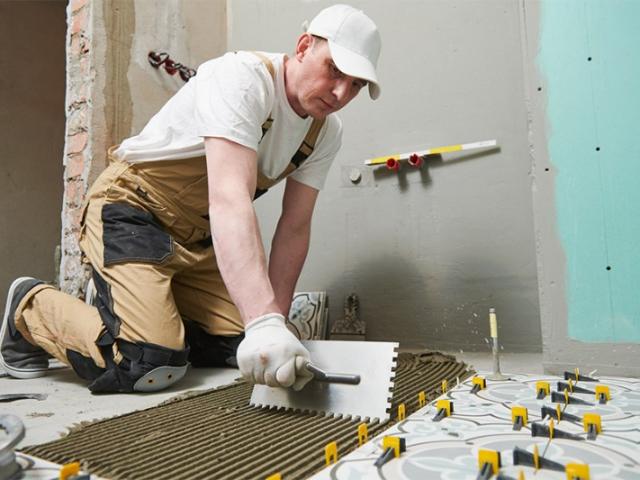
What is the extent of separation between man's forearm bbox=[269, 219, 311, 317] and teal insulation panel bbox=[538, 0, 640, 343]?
704 mm

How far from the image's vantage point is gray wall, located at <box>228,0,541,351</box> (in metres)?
1.60

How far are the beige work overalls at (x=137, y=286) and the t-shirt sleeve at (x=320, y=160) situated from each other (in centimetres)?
5

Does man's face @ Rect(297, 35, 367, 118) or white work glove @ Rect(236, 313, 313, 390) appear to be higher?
man's face @ Rect(297, 35, 367, 118)

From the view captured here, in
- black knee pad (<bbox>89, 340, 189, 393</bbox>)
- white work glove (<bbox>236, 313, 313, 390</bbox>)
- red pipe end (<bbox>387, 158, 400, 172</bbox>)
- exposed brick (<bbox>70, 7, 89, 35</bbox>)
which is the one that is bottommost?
black knee pad (<bbox>89, 340, 189, 393</bbox>)

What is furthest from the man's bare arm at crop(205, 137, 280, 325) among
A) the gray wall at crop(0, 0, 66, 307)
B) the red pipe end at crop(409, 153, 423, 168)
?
the gray wall at crop(0, 0, 66, 307)

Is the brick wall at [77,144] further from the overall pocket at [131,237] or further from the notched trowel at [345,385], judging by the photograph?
the notched trowel at [345,385]

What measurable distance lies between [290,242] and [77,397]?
2.18 feet

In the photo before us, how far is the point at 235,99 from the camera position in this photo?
1.02 meters

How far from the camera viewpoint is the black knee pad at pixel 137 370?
1.10 meters

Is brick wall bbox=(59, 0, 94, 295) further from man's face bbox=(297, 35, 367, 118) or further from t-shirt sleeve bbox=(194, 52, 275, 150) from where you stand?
man's face bbox=(297, 35, 367, 118)

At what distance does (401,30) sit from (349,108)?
0.35 metres

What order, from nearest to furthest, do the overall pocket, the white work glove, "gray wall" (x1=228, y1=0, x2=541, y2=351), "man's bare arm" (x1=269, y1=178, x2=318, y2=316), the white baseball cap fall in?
1. the white work glove
2. the white baseball cap
3. the overall pocket
4. "man's bare arm" (x1=269, y1=178, x2=318, y2=316)
5. "gray wall" (x1=228, y1=0, x2=541, y2=351)

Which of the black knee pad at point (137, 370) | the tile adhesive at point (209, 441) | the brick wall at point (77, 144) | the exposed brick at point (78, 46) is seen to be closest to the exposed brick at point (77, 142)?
the brick wall at point (77, 144)

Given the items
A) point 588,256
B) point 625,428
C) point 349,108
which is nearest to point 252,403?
point 625,428
